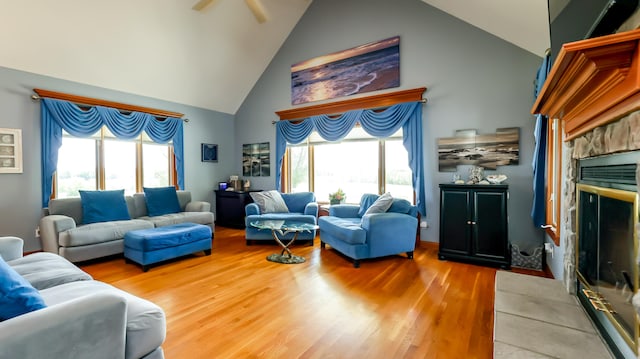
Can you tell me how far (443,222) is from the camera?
3.82 meters

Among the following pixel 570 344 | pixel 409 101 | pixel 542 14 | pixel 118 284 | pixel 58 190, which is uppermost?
pixel 542 14

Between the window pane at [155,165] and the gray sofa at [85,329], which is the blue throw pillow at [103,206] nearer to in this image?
the window pane at [155,165]

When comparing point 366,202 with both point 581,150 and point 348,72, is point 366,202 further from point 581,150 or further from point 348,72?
point 581,150

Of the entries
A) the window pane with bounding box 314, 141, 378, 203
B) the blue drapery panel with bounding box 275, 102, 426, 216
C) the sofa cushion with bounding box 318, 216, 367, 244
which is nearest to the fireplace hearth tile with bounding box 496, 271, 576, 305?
the sofa cushion with bounding box 318, 216, 367, 244

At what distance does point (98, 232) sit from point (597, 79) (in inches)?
192

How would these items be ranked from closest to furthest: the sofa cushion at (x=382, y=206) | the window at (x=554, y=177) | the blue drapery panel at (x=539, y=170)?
1. the window at (x=554, y=177)
2. the blue drapery panel at (x=539, y=170)
3. the sofa cushion at (x=382, y=206)

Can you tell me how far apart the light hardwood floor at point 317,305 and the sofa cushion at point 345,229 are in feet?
1.05

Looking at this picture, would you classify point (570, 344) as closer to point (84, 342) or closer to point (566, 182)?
point (566, 182)

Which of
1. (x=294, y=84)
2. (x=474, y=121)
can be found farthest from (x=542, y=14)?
(x=294, y=84)

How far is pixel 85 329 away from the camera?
1.28 m

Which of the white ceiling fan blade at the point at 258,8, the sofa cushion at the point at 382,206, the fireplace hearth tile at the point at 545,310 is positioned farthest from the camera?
the sofa cushion at the point at 382,206

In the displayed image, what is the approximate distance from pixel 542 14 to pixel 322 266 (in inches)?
139

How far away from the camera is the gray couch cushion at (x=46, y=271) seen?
1.96 metres

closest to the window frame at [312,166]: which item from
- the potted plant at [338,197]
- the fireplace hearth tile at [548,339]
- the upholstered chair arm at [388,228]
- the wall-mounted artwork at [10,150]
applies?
the potted plant at [338,197]
